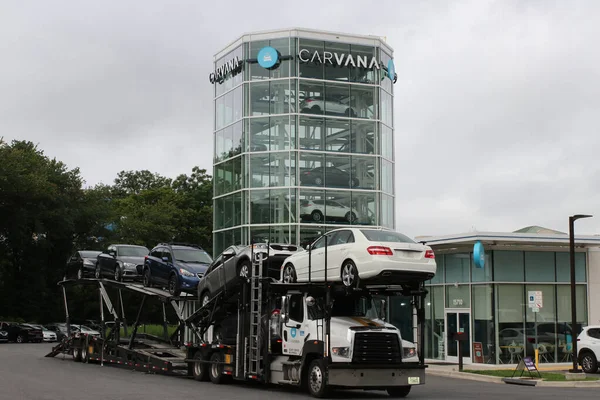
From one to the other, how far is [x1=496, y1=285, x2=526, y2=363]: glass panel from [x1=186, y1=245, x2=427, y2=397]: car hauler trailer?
1335 centimetres

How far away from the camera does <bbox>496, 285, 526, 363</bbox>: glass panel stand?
102 feet

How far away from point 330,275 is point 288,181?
3051cm

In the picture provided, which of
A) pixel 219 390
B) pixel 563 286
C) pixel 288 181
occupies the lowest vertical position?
pixel 219 390

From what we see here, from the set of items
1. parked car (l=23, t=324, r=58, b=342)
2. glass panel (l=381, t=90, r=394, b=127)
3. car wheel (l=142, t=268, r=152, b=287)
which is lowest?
parked car (l=23, t=324, r=58, b=342)

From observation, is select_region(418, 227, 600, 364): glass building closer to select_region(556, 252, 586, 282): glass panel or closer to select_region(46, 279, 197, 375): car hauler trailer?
select_region(556, 252, 586, 282): glass panel

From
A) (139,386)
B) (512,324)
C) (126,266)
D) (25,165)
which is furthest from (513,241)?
(25,165)

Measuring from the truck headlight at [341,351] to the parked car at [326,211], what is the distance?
30.6 metres

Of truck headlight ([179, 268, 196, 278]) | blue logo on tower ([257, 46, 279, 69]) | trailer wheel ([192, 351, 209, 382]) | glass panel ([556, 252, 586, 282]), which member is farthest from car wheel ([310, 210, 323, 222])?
trailer wheel ([192, 351, 209, 382])

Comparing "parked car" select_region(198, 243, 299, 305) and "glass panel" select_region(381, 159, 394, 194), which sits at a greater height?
"glass panel" select_region(381, 159, 394, 194)

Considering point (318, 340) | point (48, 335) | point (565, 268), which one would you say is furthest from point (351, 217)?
point (318, 340)

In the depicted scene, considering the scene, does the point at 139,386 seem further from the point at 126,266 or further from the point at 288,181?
the point at 288,181

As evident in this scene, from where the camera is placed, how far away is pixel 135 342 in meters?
26.2

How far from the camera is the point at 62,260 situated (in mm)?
63750

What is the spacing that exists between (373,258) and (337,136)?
3310 centimetres
